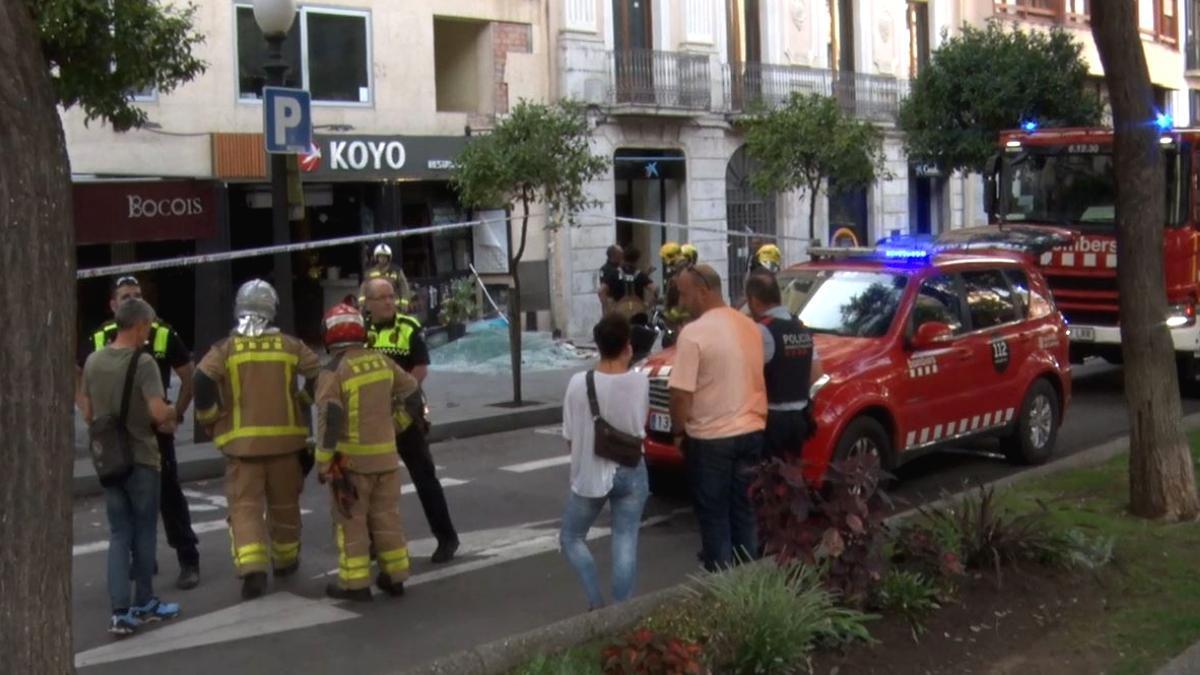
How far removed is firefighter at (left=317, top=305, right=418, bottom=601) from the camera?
8.09 meters

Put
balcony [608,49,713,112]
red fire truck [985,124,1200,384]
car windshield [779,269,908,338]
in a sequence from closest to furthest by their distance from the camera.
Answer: car windshield [779,269,908,338]
red fire truck [985,124,1200,384]
balcony [608,49,713,112]

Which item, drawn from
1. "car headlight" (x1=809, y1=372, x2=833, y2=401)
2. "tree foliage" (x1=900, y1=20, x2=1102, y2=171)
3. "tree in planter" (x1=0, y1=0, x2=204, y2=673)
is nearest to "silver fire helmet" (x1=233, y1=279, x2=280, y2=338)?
"car headlight" (x1=809, y1=372, x2=833, y2=401)

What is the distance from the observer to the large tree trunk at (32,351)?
427 cm

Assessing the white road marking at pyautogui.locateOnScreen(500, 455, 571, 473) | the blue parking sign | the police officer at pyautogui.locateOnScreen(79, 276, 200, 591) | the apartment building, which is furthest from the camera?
the apartment building

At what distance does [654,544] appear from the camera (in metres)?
9.80

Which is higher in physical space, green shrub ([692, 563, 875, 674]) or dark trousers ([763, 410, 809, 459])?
dark trousers ([763, 410, 809, 459])

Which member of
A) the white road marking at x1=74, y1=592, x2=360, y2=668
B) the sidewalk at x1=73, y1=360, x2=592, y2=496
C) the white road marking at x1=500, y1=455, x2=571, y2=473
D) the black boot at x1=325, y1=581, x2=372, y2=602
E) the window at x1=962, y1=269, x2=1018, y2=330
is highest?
the window at x1=962, y1=269, x2=1018, y2=330

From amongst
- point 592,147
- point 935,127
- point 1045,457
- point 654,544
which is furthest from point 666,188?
point 654,544

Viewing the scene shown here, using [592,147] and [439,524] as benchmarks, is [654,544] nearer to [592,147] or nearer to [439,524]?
[439,524]

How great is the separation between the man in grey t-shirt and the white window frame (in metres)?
12.6

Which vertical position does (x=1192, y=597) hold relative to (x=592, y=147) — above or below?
below

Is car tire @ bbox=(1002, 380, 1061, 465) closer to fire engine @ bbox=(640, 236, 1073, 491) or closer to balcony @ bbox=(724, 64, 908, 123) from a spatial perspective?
fire engine @ bbox=(640, 236, 1073, 491)

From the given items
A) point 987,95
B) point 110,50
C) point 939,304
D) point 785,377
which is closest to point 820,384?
point 785,377

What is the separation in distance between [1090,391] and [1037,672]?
37.8 feet
